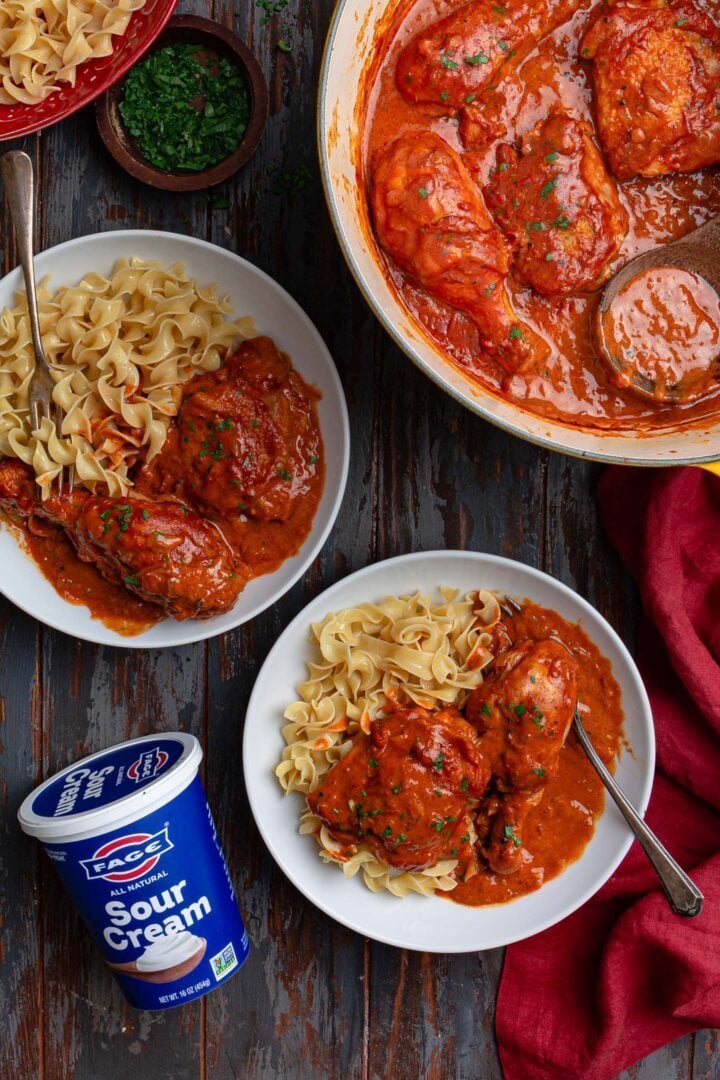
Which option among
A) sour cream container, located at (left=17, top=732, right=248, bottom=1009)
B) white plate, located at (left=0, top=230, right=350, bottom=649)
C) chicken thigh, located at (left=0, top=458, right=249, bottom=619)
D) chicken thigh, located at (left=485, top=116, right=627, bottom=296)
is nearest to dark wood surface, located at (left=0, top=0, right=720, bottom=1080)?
white plate, located at (left=0, top=230, right=350, bottom=649)

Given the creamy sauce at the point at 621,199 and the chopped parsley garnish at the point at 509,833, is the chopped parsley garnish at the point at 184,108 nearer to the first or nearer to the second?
the creamy sauce at the point at 621,199

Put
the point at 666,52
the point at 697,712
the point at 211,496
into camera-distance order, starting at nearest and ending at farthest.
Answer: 1. the point at 666,52
2. the point at 211,496
3. the point at 697,712

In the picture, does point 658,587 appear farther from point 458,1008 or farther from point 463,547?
point 458,1008

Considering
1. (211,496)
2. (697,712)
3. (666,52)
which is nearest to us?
(666,52)

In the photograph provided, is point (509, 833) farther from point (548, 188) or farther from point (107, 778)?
point (548, 188)

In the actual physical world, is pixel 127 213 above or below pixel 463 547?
above

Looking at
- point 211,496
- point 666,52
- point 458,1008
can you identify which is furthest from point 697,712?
point 666,52

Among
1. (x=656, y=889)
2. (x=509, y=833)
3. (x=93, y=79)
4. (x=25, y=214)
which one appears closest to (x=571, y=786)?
(x=509, y=833)
